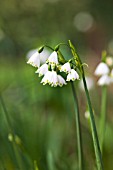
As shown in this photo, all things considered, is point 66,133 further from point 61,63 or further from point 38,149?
Result: point 61,63

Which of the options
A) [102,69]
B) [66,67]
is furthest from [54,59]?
[102,69]

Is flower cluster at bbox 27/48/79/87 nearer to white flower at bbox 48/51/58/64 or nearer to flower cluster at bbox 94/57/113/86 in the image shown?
white flower at bbox 48/51/58/64

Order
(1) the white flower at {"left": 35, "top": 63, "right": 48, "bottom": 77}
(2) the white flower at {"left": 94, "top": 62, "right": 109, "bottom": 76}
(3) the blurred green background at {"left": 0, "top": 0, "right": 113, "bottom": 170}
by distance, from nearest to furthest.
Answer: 1. (1) the white flower at {"left": 35, "top": 63, "right": 48, "bottom": 77}
2. (2) the white flower at {"left": 94, "top": 62, "right": 109, "bottom": 76}
3. (3) the blurred green background at {"left": 0, "top": 0, "right": 113, "bottom": 170}

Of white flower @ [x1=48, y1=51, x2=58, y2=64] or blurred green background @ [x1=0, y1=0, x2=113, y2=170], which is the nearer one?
white flower @ [x1=48, y1=51, x2=58, y2=64]

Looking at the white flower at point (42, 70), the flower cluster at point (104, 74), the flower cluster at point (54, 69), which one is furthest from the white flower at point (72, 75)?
the flower cluster at point (104, 74)

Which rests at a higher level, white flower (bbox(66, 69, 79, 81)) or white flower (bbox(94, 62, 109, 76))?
white flower (bbox(66, 69, 79, 81))

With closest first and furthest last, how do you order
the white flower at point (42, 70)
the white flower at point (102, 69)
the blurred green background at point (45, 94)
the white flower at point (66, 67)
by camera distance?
the white flower at point (66, 67)
the white flower at point (42, 70)
the white flower at point (102, 69)
the blurred green background at point (45, 94)

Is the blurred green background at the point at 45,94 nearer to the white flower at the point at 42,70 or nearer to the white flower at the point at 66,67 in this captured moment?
the white flower at the point at 42,70

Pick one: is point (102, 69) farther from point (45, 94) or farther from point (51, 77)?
point (45, 94)

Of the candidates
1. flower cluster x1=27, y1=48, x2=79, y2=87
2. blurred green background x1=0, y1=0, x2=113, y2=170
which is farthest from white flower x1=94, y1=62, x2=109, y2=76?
blurred green background x1=0, y1=0, x2=113, y2=170
